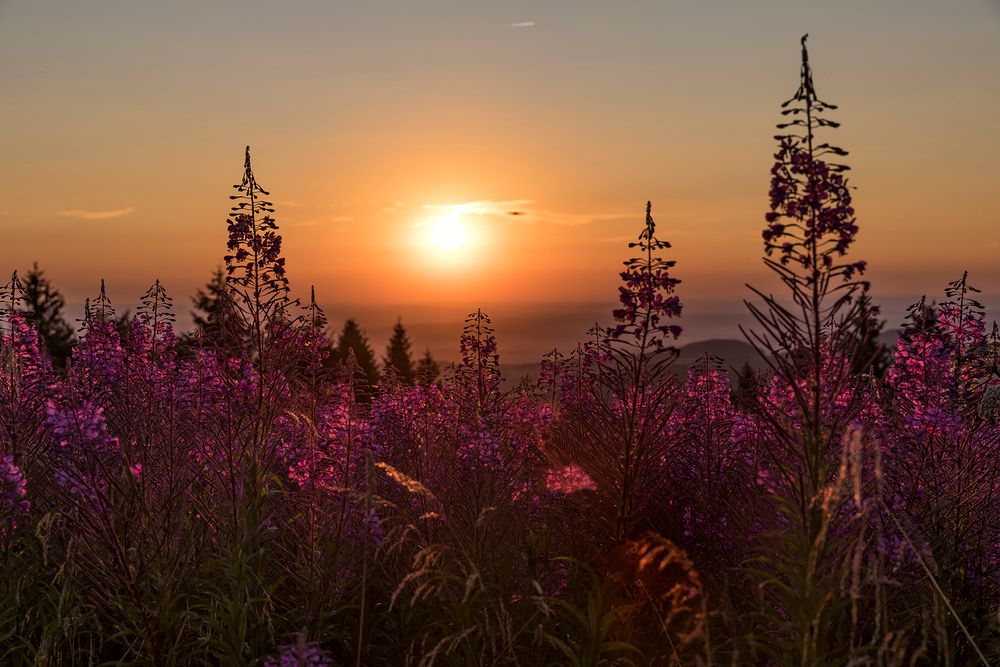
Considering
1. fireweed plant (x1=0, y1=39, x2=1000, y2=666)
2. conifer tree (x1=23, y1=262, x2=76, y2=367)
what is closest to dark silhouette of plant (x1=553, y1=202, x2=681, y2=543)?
fireweed plant (x1=0, y1=39, x2=1000, y2=666)

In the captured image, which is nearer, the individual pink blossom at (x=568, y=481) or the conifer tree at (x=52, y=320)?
the individual pink blossom at (x=568, y=481)

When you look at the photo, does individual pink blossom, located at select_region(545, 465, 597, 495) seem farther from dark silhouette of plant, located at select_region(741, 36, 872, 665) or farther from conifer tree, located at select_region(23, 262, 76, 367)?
conifer tree, located at select_region(23, 262, 76, 367)

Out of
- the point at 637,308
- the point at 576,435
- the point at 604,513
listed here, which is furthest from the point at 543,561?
the point at 637,308

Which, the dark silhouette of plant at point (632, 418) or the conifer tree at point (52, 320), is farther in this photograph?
the conifer tree at point (52, 320)

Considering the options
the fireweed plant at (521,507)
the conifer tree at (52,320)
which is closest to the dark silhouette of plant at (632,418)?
the fireweed plant at (521,507)

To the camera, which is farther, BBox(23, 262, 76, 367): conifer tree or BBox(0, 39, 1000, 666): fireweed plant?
BBox(23, 262, 76, 367): conifer tree

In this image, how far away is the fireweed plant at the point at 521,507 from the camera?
5469 mm

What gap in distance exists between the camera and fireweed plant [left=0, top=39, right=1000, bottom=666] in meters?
5.47

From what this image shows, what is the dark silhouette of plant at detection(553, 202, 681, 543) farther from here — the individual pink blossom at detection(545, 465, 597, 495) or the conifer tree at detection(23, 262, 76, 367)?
the conifer tree at detection(23, 262, 76, 367)

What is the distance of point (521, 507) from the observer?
783cm

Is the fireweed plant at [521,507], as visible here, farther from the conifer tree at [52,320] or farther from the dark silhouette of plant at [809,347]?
the conifer tree at [52,320]

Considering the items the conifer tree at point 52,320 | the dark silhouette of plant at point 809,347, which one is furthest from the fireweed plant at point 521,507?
the conifer tree at point 52,320

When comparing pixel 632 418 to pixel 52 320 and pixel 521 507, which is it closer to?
pixel 521 507

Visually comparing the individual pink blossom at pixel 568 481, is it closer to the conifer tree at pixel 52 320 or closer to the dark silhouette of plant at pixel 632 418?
the dark silhouette of plant at pixel 632 418
